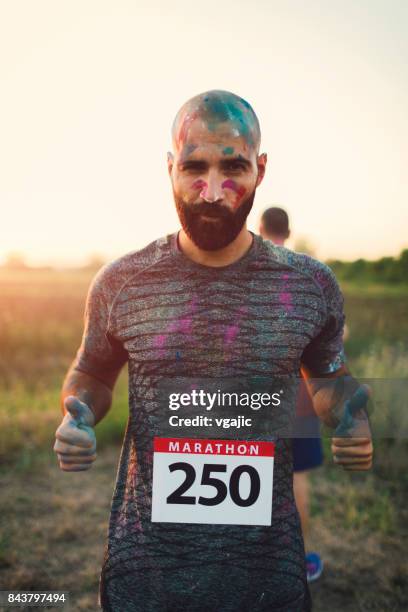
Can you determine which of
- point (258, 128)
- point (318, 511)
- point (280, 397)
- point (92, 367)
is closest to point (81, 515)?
point (318, 511)

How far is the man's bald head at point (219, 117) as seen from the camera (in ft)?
5.53

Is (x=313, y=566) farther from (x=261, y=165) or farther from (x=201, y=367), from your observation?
(x=261, y=165)

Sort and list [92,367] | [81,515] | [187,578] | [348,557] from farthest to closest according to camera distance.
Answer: [81,515] < [348,557] < [92,367] < [187,578]

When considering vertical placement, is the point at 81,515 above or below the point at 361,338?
below

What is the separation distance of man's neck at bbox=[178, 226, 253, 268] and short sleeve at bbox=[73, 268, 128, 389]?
0.90 feet

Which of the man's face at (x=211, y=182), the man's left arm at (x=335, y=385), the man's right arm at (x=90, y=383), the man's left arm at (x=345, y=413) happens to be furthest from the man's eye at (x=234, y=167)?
the man's left arm at (x=345, y=413)

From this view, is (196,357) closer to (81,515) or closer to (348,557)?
(348,557)

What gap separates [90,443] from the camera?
1.62 meters

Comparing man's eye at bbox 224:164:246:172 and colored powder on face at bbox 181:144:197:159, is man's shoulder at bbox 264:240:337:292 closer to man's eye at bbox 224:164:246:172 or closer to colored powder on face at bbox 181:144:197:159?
man's eye at bbox 224:164:246:172

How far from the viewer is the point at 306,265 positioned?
1768mm

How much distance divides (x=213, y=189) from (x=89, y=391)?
2.44ft

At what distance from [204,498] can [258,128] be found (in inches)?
44.3

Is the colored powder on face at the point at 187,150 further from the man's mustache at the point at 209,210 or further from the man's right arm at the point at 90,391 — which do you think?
the man's right arm at the point at 90,391

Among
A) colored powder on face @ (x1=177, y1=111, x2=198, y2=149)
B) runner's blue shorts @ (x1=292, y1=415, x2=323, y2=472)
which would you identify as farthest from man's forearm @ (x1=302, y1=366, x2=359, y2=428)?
runner's blue shorts @ (x1=292, y1=415, x2=323, y2=472)
